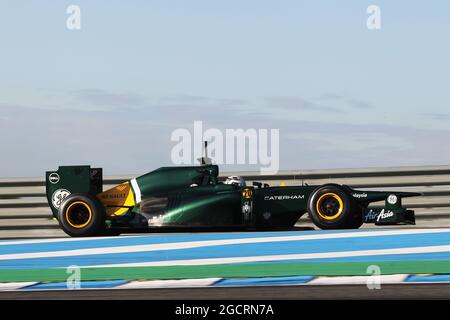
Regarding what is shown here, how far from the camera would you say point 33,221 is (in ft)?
39.1

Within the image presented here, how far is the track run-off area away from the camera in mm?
7738

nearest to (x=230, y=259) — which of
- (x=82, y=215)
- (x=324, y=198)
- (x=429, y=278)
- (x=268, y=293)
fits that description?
(x=268, y=293)

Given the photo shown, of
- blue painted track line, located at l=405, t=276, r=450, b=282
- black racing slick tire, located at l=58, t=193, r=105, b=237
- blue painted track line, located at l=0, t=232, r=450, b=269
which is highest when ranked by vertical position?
black racing slick tire, located at l=58, t=193, r=105, b=237

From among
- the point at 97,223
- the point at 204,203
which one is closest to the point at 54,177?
the point at 97,223

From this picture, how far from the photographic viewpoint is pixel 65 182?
1109 centimetres

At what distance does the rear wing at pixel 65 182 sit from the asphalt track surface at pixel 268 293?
12.0ft

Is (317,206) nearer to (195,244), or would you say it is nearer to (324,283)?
(195,244)

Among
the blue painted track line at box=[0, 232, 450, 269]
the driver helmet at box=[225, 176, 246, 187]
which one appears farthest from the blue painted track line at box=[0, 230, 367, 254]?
the driver helmet at box=[225, 176, 246, 187]

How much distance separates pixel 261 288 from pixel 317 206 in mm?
2948

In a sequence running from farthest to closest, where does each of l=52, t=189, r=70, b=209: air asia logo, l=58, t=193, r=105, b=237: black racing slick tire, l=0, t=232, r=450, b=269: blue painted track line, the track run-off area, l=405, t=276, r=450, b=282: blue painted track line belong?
l=52, t=189, r=70, b=209: air asia logo → l=58, t=193, r=105, b=237: black racing slick tire → l=0, t=232, r=450, b=269: blue painted track line → the track run-off area → l=405, t=276, r=450, b=282: blue painted track line

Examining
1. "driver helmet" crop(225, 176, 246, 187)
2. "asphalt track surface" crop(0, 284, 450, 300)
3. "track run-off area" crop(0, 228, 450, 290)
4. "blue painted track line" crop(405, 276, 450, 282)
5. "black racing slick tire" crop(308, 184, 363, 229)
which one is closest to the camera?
"asphalt track surface" crop(0, 284, 450, 300)

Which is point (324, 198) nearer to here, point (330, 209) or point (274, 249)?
point (330, 209)

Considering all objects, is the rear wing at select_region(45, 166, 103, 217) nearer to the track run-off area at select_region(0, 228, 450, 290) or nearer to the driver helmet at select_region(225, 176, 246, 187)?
the track run-off area at select_region(0, 228, 450, 290)
